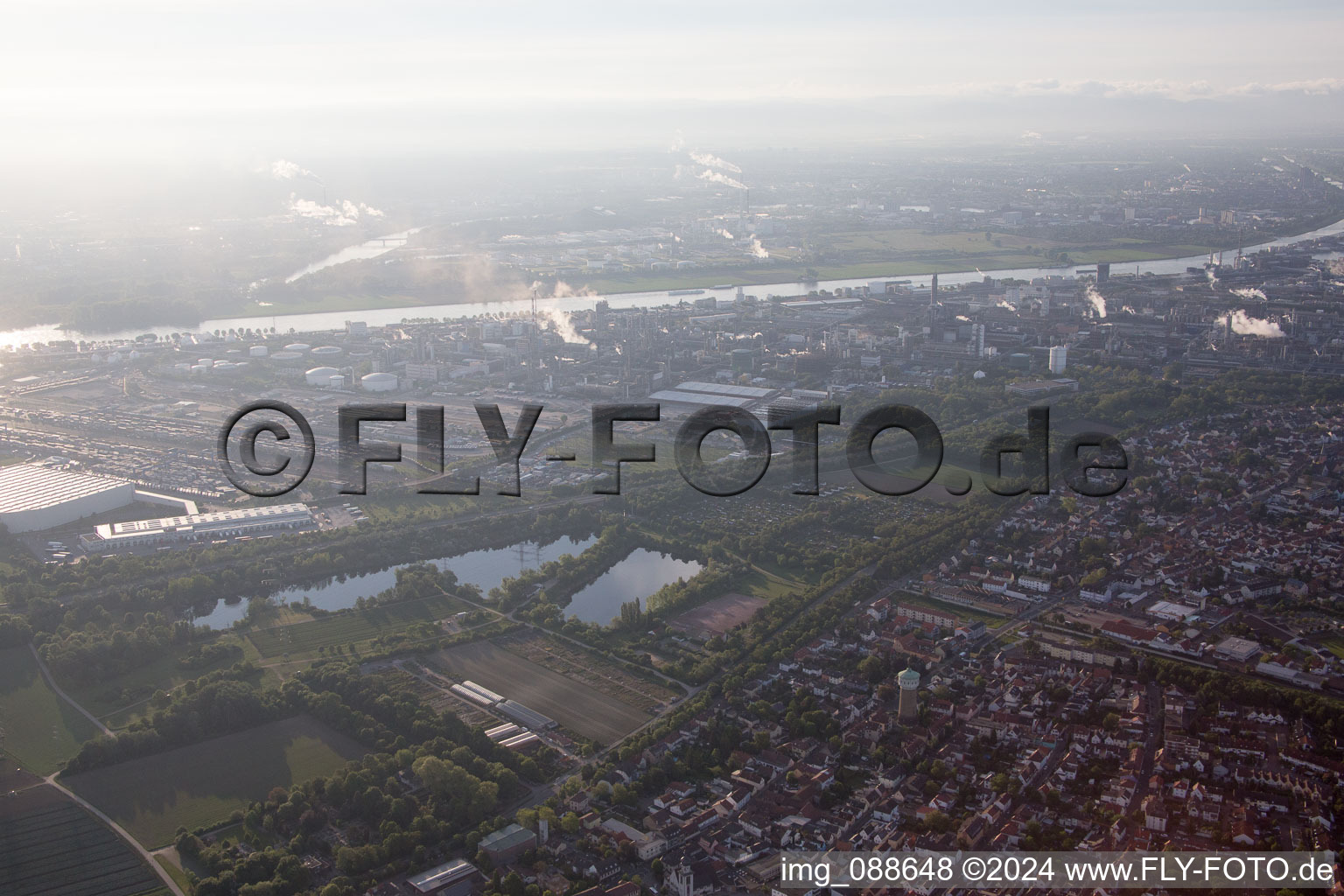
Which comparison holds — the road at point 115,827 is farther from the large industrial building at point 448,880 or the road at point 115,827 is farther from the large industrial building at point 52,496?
the large industrial building at point 52,496

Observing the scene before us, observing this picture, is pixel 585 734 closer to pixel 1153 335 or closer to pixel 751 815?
pixel 751 815

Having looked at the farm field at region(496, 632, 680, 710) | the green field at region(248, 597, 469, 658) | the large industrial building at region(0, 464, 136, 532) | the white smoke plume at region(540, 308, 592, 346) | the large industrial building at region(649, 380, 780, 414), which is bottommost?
the farm field at region(496, 632, 680, 710)

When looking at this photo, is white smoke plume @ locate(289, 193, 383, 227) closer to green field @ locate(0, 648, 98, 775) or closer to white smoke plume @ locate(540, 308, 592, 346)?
white smoke plume @ locate(540, 308, 592, 346)

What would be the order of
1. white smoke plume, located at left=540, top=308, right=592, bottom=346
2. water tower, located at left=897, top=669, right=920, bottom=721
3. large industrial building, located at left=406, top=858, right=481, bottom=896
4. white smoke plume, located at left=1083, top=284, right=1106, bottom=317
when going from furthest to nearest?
white smoke plume, located at left=1083, top=284, right=1106, bottom=317 < white smoke plume, located at left=540, top=308, right=592, bottom=346 < water tower, located at left=897, top=669, right=920, bottom=721 < large industrial building, located at left=406, top=858, right=481, bottom=896

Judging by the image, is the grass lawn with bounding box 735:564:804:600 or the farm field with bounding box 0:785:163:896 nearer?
the farm field with bounding box 0:785:163:896

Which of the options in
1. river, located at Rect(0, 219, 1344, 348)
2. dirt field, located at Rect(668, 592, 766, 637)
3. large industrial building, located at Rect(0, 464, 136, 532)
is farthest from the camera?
river, located at Rect(0, 219, 1344, 348)

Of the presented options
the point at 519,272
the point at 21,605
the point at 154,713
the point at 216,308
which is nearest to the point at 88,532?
the point at 21,605

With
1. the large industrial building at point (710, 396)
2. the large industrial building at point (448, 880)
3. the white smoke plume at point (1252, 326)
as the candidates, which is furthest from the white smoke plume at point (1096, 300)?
the large industrial building at point (448, 880)

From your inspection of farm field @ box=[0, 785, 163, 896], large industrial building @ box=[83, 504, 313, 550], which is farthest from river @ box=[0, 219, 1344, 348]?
farm field @ box=[0, 785, 163, 896]
